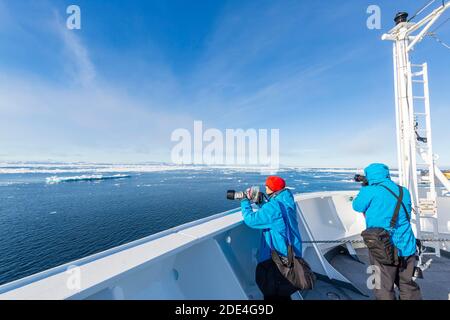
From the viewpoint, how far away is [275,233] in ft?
4.99

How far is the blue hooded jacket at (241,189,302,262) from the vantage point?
1491 millimetres

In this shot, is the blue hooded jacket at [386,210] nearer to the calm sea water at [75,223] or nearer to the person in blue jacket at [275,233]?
the person in blue jacket at [275,233]

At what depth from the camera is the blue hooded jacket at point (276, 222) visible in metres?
1.49

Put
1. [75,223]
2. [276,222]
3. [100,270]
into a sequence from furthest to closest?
[75,223] < [276,222] < [100,270]

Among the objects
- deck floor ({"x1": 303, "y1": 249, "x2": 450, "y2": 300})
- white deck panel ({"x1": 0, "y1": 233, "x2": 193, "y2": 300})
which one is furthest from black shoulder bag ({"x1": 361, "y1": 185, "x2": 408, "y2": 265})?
white deck panel ({"x1": 0, "y1": 233, "x2": 193, "y2": 300})

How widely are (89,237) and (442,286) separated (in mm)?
15170

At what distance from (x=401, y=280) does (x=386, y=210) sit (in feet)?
2.18

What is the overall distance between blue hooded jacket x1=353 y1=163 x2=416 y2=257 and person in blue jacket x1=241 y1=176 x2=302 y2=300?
0.78 metres

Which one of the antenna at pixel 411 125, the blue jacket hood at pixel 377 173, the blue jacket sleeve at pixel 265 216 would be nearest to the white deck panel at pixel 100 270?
the blue jacket sleeve at pixel 265 216

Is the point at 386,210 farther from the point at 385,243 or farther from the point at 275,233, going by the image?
the point at 275,233

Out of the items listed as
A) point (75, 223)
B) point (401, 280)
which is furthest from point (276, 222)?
point (75, 223)

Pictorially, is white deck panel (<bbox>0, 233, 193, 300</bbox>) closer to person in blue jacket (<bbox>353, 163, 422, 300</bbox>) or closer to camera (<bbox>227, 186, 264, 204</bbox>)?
camera (<bbox>227, 186, 264, 204</bbox>)

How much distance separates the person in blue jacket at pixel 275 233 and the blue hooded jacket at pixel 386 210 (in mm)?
780
